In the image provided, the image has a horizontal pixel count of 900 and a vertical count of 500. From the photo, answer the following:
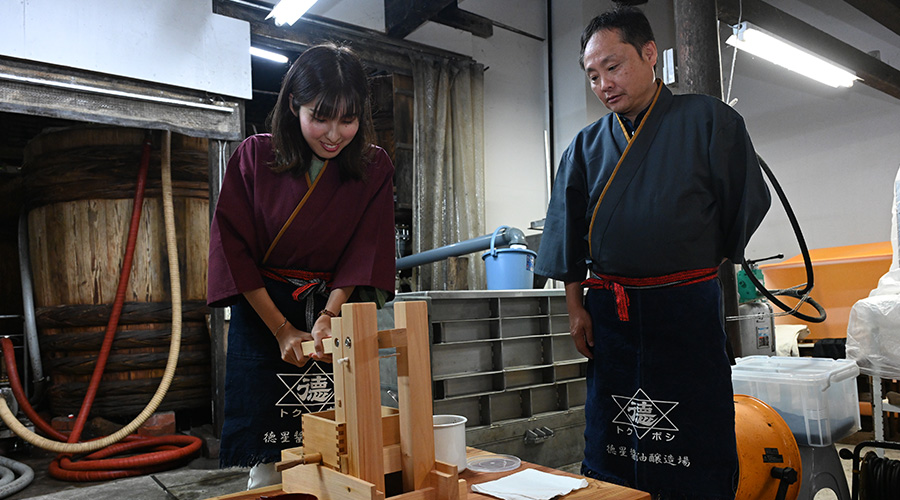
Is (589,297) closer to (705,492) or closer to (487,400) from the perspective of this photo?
(705,492)

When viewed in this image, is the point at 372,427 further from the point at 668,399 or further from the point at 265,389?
the point at 668,399

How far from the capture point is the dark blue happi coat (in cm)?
167

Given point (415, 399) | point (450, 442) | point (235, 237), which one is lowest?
point (450, 442)

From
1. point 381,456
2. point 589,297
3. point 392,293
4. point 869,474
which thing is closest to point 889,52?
point 869,474

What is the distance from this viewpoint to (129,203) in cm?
446

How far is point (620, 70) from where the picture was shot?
1813mm

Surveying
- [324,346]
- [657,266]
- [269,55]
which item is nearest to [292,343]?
[324,346]

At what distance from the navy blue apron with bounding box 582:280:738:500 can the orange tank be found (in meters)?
0.63

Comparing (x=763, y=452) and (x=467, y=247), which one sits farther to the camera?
(x=467, y=247)

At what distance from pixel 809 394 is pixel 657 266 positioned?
135cm

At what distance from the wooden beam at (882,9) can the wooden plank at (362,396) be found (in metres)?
7.19

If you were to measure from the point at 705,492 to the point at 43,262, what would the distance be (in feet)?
15.6

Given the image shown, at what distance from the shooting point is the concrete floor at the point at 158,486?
11.3 ft

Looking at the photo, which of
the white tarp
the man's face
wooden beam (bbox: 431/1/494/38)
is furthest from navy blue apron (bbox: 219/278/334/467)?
wooden beam (bbox: 431/1/494/38)
